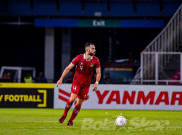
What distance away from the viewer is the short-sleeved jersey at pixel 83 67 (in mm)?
11633

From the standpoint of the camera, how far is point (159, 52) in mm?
21188

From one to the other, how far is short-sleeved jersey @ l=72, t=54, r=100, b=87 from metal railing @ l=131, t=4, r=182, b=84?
9365 millimetres

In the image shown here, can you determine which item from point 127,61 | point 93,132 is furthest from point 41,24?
point 93,132

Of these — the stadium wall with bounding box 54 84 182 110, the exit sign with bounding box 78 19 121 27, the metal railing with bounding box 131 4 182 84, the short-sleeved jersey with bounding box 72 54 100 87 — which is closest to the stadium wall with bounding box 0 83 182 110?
the stadium wall with bounding box 54 84 182 110

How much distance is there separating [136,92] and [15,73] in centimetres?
1134

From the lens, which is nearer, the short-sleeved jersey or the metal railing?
the short-sleeved jersey

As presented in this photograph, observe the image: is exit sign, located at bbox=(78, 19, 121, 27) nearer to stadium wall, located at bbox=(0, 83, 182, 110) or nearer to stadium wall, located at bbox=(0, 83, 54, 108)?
stadium wall, located at bbox=(0, 83, 182, 110)

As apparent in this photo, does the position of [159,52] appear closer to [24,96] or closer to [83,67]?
[24,96]

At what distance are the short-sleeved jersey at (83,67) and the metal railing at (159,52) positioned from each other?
9.37 m

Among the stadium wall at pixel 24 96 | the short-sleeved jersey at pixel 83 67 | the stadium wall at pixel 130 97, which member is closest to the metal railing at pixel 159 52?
the stadium wall at pixel 130 97

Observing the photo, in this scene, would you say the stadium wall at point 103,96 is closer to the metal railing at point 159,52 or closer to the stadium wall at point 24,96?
the stadium wall at point 24,96

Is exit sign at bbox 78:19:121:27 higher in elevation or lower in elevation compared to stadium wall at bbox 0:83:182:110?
higher

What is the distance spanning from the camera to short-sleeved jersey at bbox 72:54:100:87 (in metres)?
11.6

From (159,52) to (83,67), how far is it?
10.1 meters
